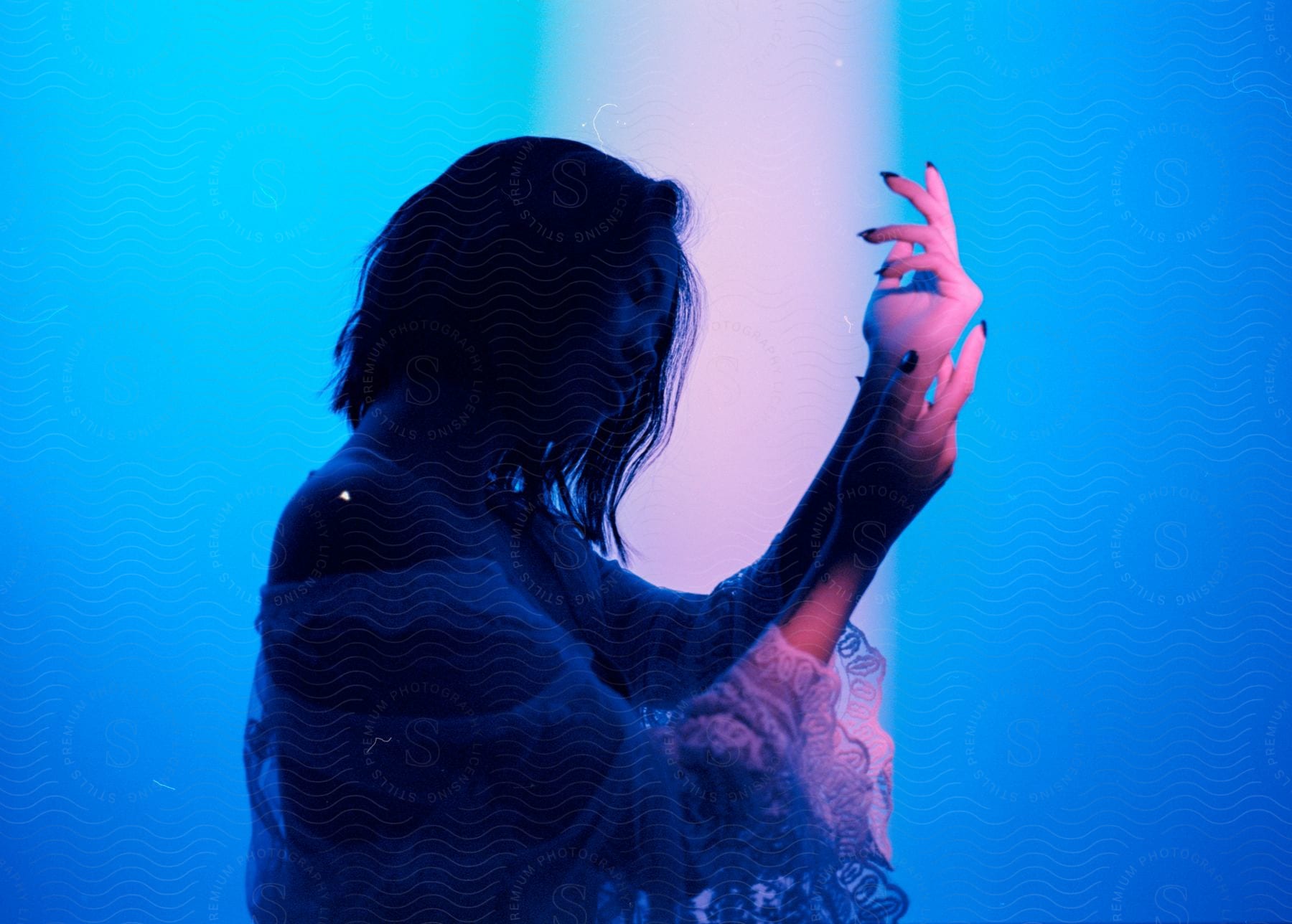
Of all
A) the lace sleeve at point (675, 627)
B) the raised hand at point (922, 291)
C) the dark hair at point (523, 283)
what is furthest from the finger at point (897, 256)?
the lace sleeve at point (675, 627)

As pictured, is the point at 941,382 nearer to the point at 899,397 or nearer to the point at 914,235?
the point at 899,397

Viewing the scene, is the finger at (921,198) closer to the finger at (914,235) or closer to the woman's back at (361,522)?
the finger at (914,235)

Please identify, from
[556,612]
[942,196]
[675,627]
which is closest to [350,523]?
[556,612]

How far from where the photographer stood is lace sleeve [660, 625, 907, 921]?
92 centimetres

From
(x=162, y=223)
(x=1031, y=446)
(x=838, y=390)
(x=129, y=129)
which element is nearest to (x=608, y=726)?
(x=838, y=390)

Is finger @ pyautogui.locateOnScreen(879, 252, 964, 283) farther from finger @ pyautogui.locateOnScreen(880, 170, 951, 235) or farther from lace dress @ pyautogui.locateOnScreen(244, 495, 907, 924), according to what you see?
lace dress @ pyautogui.locateOnScreen(244, 495, 907, 924)

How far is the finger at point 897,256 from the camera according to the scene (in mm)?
1017

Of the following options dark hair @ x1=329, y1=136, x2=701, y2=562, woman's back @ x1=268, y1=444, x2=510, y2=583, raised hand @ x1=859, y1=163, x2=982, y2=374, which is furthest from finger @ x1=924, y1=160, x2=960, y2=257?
woman's back @ x1=268, y1=444, x2=510, y2=583

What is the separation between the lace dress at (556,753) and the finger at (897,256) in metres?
0.35

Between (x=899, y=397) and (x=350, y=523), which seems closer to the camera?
(x=350, y=523)

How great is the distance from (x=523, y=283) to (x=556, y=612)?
35cm

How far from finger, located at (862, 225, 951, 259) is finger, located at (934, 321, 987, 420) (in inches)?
4.7

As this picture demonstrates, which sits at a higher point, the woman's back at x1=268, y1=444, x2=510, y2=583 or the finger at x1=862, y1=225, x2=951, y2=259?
the finger at x1=862, y1=225, x2=951, y2=259

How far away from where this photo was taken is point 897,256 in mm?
1031
